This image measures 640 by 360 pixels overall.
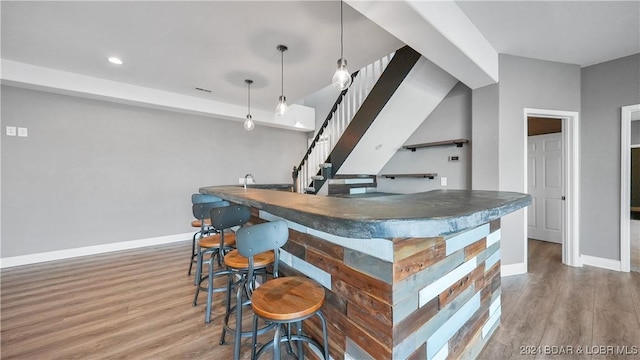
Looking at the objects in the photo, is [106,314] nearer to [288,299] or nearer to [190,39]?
[288,299]

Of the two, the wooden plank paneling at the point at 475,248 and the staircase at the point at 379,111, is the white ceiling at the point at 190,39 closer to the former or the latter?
the staircase at the point at 379,111

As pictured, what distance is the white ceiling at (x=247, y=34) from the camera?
84.4 inches

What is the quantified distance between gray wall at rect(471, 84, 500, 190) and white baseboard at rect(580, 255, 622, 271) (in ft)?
5.87

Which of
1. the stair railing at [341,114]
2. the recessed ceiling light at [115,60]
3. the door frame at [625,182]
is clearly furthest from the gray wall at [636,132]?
the recessed ceiling light at [115,60]

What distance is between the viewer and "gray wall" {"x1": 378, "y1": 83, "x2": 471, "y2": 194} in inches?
132

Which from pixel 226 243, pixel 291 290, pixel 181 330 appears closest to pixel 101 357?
pixel 181 330

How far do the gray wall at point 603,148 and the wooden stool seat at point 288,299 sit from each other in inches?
159

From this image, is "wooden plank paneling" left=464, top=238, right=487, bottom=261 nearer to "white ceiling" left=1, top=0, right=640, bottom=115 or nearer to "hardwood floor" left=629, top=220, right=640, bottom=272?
"white ceiling" left=1, top=0, right=640, bottom=115

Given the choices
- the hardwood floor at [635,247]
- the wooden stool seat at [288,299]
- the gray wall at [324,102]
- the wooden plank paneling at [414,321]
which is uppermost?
the gray wall at [324,102]

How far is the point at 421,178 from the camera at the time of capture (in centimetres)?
392

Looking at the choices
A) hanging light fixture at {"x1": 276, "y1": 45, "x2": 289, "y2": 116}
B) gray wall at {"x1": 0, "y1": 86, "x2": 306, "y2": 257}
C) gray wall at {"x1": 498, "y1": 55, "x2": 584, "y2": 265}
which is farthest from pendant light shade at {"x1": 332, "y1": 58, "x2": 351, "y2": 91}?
gray wall at {"x1": 0, "y1": 86, "x2": 306, "y2": 257}

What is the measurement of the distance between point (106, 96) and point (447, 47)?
4.65 meters

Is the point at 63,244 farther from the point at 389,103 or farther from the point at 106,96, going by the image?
the point at 389,103

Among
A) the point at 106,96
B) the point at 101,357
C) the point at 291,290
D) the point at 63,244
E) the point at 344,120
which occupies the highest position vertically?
the point at 106,96
